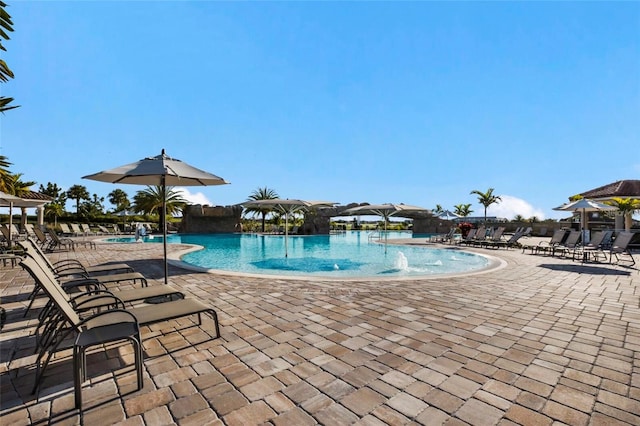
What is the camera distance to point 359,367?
2830 mm

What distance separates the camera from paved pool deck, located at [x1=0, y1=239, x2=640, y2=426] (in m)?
2.16

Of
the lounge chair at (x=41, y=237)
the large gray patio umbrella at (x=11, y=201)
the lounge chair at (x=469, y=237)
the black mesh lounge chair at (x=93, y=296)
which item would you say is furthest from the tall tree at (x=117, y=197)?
the black mesh lounge chair at (x=93, y=296)

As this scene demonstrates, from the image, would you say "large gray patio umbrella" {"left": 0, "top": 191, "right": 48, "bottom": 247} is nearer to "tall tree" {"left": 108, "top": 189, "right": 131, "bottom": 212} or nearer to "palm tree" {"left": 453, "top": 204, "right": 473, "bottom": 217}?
"palm tree" {"left": 453, "top": 204, "right": 473, "bottom": 217}

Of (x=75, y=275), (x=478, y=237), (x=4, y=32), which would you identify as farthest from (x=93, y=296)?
(x=478, y=237)

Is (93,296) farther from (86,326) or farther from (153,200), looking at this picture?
(153,200)

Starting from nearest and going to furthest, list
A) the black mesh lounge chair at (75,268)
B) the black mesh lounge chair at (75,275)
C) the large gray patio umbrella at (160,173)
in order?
1. the black mesh lounge chair at (75,275)
2. the black mesh lounge chair at (75,268)
3. the large gray patio umbrella at (160,173)

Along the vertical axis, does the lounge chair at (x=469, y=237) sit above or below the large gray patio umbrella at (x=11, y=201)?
below

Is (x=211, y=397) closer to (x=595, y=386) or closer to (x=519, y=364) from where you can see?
(x=519, y=364)

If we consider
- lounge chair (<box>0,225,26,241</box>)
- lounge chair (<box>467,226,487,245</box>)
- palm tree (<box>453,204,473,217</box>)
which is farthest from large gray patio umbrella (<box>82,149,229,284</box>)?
palm tree (<box>453,204,473,217</box>)

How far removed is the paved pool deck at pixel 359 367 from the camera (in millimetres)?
2162

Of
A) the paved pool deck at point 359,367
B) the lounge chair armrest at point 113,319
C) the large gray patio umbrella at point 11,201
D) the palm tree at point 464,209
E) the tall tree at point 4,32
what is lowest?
the paved pool deck at point 359,367

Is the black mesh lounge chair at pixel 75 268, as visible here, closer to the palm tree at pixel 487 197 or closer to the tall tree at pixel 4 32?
the tall tree at pixel 4 32

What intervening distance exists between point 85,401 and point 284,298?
3.24 meters

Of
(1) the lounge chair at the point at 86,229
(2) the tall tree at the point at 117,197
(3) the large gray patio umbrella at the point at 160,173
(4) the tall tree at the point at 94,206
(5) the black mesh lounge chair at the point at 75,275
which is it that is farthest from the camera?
(2) the tall tree at the point at 117,197
